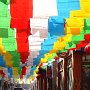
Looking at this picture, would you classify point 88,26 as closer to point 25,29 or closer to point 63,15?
point 63,15

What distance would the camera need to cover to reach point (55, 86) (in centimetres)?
1648

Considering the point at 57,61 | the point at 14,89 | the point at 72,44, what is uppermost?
the point at 72,44

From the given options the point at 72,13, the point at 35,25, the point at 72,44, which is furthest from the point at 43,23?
the point at 72,44

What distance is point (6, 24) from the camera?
25.5 feet

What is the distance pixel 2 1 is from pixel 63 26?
67.3 inches

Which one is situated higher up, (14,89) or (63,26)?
(63,26)

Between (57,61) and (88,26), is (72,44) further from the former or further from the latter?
(57,61)

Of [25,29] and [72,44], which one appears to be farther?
[72,44]

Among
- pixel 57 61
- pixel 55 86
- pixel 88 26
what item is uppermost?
pixel 88 26

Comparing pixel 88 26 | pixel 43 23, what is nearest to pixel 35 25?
pixel 43 23

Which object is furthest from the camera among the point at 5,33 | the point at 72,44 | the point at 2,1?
the point at 72,44

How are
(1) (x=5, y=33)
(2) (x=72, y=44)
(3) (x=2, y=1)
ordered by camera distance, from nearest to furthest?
(3) (x=2, y=1) < (1) (x=5, y=33) < (2) (x=72, y=44)

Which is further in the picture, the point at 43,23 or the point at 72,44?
the point at 72,44

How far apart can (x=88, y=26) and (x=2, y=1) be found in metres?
2.35
